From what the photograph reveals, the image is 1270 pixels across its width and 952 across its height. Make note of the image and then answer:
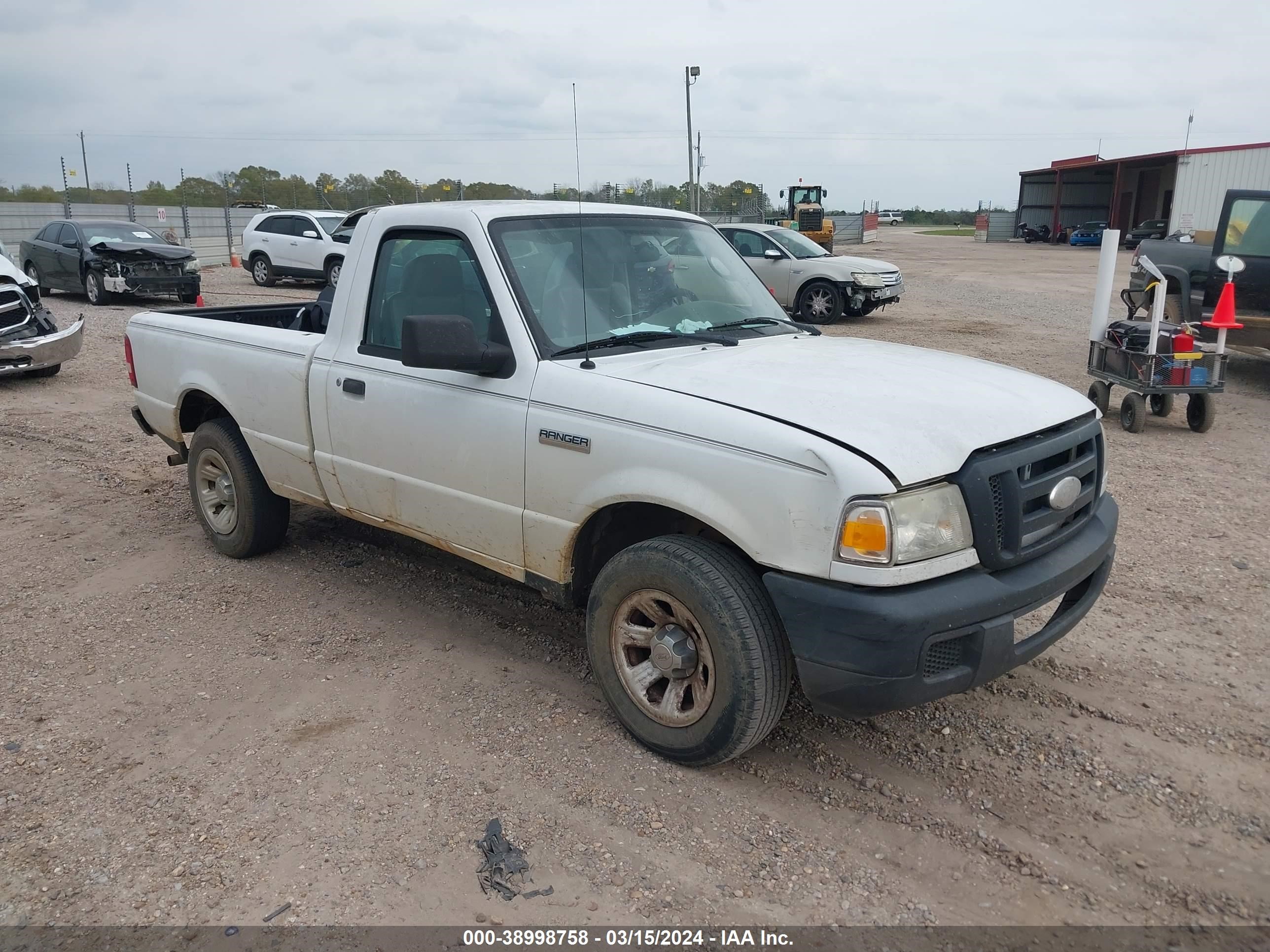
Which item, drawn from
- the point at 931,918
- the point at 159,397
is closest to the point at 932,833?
the point at 931,918

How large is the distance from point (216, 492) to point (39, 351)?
6.41m

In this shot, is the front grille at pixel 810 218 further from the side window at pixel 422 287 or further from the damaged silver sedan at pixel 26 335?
the side window at pixel 422 287

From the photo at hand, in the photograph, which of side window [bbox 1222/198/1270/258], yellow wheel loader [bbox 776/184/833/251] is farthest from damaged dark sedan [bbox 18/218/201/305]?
yellow wheel loader [bbox 776/184/833/251]

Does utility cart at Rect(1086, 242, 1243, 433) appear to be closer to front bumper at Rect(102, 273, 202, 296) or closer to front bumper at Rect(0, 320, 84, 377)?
front bumper at Rect(0, 320, 84, 377)

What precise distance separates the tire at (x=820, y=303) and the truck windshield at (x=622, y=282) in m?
11.8

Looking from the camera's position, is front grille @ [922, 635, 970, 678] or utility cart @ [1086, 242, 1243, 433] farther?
utility cart @ [1086, 242, 1243, 433]

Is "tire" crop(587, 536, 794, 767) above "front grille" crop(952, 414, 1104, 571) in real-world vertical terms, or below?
below

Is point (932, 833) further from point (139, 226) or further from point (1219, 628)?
point (139, 226)

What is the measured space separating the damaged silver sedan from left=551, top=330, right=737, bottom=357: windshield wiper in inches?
359

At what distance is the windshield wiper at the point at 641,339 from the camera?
3.69 metres

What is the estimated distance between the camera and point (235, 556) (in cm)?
550

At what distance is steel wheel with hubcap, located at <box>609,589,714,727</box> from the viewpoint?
3.23 m

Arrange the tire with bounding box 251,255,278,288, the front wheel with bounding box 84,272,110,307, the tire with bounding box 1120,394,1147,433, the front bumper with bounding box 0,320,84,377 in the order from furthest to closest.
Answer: the tire with bounding box 251,255,278,288 → the front wheel with bounding box 84,272,110,307 → the front bumper with bounding box 0,320,84,377 → the tire with bounding box 1120,394,1147,433

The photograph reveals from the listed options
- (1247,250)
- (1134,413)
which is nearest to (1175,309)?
(1247,250)
